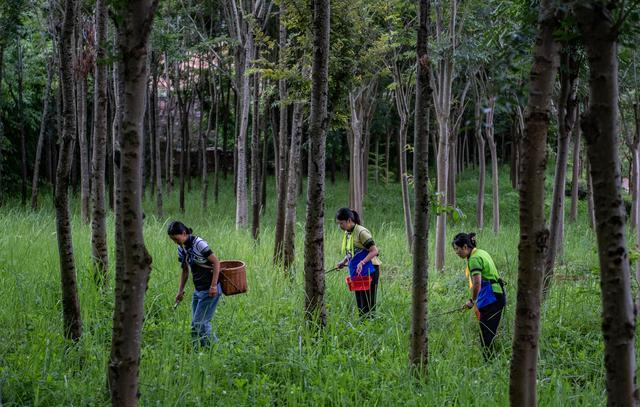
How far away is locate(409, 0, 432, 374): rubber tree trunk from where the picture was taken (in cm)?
448

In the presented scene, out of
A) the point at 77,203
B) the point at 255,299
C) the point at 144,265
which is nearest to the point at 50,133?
the point at 77,203

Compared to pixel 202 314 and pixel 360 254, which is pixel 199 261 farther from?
pixel 360 254

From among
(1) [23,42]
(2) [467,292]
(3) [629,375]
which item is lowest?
(2) [467,292]

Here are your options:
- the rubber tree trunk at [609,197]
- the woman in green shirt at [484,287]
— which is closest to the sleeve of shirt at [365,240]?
the woman in green shirt at [484,287]

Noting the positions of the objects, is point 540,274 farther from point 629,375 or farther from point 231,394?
point 231,394

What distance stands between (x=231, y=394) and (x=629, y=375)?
8.96ft

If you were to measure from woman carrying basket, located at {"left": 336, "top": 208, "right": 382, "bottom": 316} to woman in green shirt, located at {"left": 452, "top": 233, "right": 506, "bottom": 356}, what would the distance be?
1.24 meters

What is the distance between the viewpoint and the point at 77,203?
20.1 metres

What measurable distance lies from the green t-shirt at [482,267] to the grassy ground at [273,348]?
0.56m

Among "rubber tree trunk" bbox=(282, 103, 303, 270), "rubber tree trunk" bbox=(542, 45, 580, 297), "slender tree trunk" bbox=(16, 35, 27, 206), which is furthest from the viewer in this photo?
"slender tree trunk" bbox=(16, 35, 27, 206)

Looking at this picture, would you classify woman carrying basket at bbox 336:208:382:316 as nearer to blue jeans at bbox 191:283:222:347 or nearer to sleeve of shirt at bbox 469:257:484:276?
sleeve of shirt at bbox 469:257:484:276

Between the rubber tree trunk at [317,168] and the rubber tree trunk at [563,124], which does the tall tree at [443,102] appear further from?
the rubber tree trunk at [317,168]

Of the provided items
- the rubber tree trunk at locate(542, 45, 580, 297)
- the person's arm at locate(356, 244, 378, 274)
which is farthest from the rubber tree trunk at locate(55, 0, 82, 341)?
the rubber tree trunk at locate(542, 45, 580, 297)

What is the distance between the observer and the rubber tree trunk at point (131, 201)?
2855 millimetres
